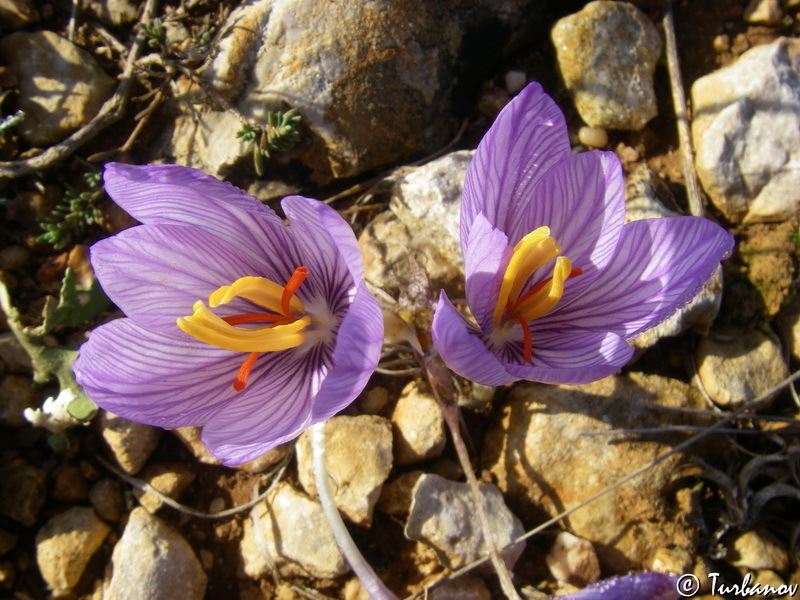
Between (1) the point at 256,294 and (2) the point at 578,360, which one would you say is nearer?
(2) the point at 578,360

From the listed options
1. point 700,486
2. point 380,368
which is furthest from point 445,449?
point 700,486

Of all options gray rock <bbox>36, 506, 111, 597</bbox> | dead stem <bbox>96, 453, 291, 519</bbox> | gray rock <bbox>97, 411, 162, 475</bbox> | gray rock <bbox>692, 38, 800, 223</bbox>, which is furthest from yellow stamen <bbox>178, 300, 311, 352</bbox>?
gray rock <bbox>692, 38, 800, 223</bbox>

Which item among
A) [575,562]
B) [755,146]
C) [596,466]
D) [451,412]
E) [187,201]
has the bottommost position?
[575,562]

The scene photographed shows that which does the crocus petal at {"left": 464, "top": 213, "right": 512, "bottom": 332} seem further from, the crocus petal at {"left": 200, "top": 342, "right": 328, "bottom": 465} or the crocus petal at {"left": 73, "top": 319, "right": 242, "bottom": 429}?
the crocus petal at {"left": 73, "top": 319, "right": 242, "bottom": 429}

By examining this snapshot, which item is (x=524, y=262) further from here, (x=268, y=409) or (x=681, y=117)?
(x=681, y=117)

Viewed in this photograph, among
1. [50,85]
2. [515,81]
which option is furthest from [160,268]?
[515,81]

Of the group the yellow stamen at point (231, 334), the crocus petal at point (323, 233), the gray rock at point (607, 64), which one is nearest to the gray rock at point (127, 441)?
the yellow stamen at point (231, 334)

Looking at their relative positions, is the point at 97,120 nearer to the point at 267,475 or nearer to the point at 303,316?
the point at 303,316

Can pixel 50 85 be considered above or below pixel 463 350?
above
